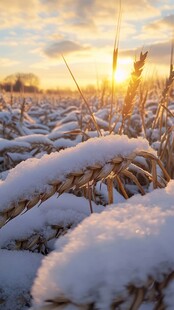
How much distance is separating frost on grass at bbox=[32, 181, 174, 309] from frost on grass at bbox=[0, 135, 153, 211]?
175 millimetres

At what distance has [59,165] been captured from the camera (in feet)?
2.28

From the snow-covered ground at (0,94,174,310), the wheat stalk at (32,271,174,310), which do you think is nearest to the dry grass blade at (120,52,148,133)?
the snow-covered ground at (0,94,174,310)

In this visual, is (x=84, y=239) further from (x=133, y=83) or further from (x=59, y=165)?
(x=133, y=83)

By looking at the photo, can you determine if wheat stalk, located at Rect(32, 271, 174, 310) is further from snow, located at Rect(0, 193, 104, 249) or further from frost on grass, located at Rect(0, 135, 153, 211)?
snow, located at Rect(0, 193, 104, 249)

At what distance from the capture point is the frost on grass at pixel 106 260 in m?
0.38

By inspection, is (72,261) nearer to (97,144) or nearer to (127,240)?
(127,240)

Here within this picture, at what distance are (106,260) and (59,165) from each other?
0.30m

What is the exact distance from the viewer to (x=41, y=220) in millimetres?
1020

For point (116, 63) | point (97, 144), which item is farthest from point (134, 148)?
point (116, 63)

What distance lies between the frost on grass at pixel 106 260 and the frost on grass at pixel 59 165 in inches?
6.9

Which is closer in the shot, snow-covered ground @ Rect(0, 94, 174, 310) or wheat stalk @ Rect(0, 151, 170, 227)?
snow-covered ground @ Rect(0, 94, 174, 310)

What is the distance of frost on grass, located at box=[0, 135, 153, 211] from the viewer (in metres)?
0.67

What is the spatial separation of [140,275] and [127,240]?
6 centimetres

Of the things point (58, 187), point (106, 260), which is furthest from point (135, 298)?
point (58, 187)
